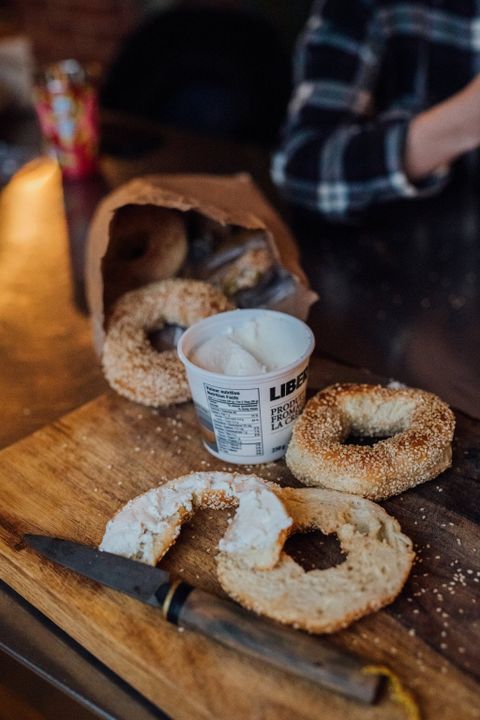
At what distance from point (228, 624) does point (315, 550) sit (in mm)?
164

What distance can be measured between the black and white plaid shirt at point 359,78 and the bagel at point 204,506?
0.99 m

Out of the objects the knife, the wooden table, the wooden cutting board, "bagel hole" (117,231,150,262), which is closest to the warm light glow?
the wooden table

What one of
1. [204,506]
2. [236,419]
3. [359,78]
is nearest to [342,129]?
[359,78]

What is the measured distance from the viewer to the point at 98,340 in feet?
3.96

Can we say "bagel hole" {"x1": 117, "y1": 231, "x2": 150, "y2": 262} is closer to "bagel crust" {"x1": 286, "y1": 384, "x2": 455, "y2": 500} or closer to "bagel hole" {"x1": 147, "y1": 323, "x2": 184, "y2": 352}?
"bagel hole" {"x1": 147, "y1": 323, "x2": 184, "y2": 352}

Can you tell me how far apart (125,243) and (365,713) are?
937 millimetres

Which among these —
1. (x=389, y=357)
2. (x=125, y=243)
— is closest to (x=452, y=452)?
(x=389, y=357)

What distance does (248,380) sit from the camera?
2.95 ft

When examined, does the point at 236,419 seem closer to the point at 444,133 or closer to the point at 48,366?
the point at 48,366

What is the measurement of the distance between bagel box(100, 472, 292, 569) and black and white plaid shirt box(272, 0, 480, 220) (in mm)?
988

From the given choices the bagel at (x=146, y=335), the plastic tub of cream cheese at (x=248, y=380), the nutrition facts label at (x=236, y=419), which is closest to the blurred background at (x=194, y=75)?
the bagel at (x=146, y=335)

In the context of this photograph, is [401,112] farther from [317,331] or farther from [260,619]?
[260,619]

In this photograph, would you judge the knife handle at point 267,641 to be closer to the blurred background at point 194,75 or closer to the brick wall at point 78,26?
the blurred background at point 194,75

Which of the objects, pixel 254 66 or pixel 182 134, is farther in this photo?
pixel 254 66
